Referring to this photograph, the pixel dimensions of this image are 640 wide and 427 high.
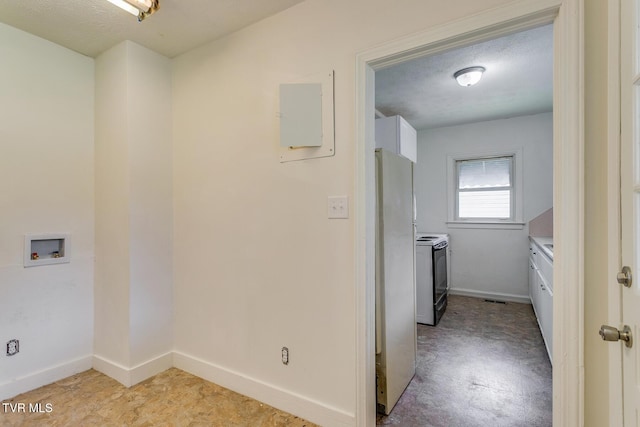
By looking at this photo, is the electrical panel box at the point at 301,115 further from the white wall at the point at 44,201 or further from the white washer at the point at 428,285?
the white washer at the point at 428,285

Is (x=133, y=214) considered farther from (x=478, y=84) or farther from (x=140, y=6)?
(x=478, y=84)

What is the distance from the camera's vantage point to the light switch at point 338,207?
171cm

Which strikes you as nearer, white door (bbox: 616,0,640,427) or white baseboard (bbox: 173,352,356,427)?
white door (bbox: 616,0,640,427)

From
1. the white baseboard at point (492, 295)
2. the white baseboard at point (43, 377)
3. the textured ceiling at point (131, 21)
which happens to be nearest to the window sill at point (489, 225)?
the white baseboard at point (492, 295)

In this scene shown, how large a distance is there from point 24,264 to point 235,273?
4.88 feet

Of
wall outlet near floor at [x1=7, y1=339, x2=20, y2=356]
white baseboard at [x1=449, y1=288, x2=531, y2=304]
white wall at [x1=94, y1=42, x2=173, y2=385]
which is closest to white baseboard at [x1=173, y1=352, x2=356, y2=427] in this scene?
white wall at [x1=94, y1=42, x2=173, y2=385]

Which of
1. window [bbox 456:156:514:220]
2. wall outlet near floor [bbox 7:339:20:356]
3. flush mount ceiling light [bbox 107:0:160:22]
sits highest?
flush mount ceiling light [bbox 107:0:160:22]

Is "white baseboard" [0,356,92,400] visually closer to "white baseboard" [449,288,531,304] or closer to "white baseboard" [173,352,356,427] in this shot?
"white baseboard" [173,352,356,427]

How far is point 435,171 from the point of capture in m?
4.90

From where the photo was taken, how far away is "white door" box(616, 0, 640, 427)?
859mm

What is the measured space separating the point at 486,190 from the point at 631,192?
4.07 meters

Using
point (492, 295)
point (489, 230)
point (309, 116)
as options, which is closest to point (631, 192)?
point (309, 116)

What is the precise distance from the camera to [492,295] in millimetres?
4438

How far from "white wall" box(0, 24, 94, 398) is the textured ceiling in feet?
0.69
